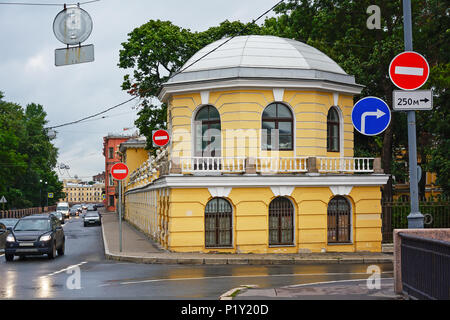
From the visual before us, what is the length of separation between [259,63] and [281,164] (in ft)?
15.1

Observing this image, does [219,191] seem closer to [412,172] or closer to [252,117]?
[252,117]

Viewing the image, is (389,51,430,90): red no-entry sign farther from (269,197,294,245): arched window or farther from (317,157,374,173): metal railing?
(317,157,374,173): metal railing

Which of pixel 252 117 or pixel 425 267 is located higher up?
pixel 252 117

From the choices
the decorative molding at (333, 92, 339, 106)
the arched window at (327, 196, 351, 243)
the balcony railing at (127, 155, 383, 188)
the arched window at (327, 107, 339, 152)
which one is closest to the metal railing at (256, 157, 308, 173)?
the balcony railing at (127, 155, 383, 188)

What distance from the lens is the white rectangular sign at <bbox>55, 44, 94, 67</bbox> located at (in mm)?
12953

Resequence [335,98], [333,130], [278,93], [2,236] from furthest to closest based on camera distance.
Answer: [2,236] → [333,130] → [335,98] → [278,93]

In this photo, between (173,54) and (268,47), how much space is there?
16.6 metres

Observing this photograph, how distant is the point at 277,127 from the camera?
25.2 meters

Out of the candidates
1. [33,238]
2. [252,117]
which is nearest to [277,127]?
[252,117]

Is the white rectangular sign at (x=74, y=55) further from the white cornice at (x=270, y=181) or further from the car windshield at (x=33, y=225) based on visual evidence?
the car windshield at (x=33, y=225)

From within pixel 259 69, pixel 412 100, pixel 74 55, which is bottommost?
pixel 412 100

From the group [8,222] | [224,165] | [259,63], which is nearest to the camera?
[224,165]
